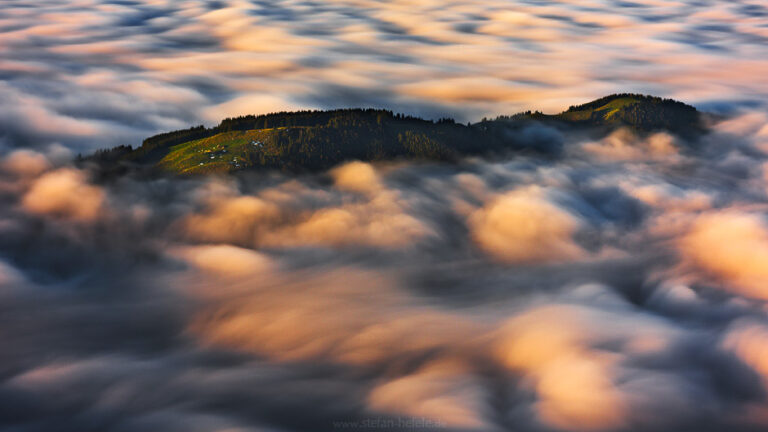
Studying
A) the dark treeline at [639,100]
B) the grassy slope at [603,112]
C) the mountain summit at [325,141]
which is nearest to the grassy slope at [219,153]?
the mountain summit at [325,141]

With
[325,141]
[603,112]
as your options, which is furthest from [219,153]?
[603,112]

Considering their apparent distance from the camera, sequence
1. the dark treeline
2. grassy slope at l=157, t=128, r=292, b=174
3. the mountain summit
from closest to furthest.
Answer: grassy slope at l=157, t=128, r=292, b=174, the mountain summit, the dark treeline

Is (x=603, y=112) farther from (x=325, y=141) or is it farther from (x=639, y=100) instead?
(x=325, y=141)

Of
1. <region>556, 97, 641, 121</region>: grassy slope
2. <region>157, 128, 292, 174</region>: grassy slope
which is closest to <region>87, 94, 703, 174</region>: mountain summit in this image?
<region>157, 128, 292, 174</region>: grassy slope

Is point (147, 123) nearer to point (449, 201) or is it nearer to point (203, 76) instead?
point (203, 76)

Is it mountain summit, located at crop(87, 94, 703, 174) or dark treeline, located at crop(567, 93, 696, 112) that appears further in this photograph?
dark treeline, located at crop(567, 93, 696, 112)

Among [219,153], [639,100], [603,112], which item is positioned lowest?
[219,153]

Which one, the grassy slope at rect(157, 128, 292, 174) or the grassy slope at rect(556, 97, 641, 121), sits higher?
the grassy slope at rect(556, 97, 641, 121)

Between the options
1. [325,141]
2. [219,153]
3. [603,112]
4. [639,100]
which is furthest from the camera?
[639,100]

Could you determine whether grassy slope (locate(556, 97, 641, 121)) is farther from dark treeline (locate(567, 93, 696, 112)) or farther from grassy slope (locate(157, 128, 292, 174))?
grassy slope (locate(157, 128, 292, 174))
